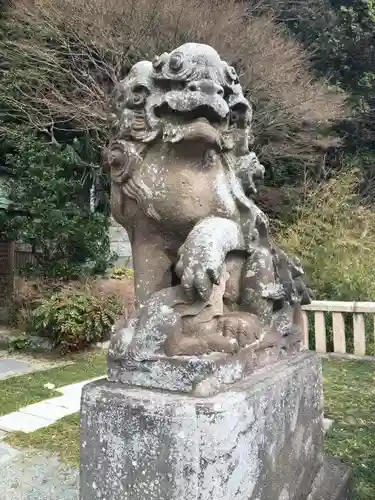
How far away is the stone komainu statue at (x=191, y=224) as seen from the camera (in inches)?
70.7

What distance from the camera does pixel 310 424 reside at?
7.49ft

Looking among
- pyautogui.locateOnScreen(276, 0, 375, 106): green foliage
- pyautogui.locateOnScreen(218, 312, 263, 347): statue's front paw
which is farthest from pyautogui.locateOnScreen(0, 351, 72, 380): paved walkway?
pyautogui.locateOnScreen(276, 0, 375, 106): green foliage

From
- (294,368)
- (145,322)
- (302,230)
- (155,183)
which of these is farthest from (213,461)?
(302,230)

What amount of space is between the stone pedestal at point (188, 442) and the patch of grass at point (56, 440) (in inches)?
60.2

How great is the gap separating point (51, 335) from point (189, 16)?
655cm

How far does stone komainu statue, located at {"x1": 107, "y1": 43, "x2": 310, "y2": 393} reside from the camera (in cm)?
179

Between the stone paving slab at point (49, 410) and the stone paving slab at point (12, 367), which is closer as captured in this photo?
the stone paving slab at point (49, 410)

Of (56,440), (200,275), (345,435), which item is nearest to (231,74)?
(200,275)

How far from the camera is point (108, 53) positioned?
32.4ft

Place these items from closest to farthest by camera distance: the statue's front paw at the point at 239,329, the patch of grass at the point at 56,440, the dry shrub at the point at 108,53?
the statue's front paw at the point at 239,329 → the patch of grass at the point at 56,440 → the dry shrub at the point at 108,53

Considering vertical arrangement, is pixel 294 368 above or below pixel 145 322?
below

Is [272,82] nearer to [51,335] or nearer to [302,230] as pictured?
[302,230]

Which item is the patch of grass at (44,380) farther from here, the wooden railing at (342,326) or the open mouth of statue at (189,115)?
the open mouth of statue at (189,115)

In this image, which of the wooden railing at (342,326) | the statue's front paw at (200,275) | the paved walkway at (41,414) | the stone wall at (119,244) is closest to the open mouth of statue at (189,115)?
the statue's front paw at (200,275)
